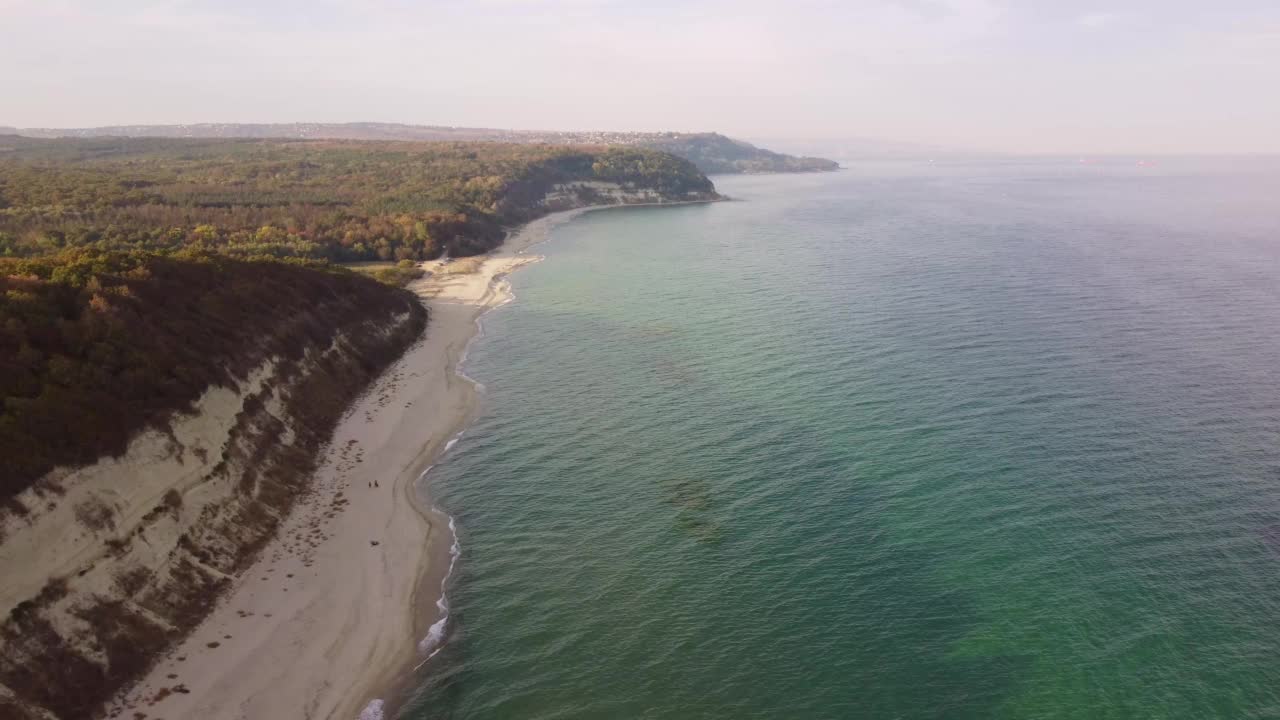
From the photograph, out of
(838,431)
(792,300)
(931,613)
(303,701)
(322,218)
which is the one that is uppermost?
(322,218)

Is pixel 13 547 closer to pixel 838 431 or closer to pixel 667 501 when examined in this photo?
pixel 667 501

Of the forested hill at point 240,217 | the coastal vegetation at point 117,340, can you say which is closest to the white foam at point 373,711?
the coastal vegetation at point 117,340

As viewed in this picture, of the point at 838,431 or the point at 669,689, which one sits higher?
the point at 838,431

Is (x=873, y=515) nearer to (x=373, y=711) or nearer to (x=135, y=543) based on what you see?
(x=373, y=711)

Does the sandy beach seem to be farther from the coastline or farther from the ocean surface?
the ocean surface

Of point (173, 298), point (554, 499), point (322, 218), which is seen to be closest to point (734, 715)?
point (554, 499)

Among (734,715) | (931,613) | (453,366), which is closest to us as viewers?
(734,715)

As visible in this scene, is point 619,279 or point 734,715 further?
point 619,279
